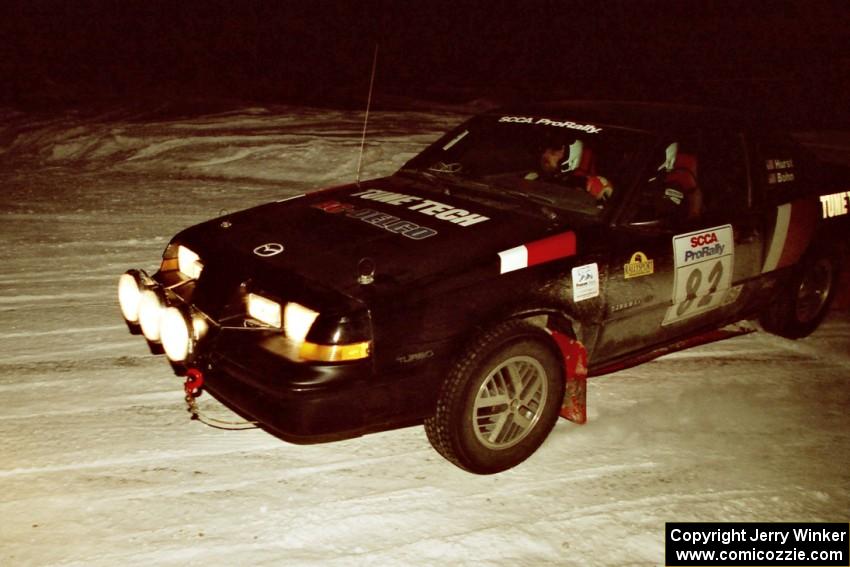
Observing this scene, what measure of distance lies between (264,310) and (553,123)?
201cm

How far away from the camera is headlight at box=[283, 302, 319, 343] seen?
10.8 ft

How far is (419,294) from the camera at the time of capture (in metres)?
3.33

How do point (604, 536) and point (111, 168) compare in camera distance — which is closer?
point (604, 536)

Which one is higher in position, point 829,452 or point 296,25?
point 296,25

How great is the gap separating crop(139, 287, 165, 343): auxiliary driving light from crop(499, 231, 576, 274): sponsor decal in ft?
5.07

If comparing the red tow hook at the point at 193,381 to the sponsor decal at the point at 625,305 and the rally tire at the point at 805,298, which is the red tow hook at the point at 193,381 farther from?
the rally tire at the point at 805,298

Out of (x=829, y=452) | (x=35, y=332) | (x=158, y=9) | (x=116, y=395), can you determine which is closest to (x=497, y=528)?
(x=829, y=452)

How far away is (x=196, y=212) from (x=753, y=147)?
5543 mm

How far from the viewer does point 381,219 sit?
3980 millimetres

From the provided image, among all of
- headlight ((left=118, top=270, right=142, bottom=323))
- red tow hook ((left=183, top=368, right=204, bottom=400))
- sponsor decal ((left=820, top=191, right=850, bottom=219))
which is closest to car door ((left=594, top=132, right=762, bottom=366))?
sponsor decal ((left=820, top=191, right=850, bottom=219))

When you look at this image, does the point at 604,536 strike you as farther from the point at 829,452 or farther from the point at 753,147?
the point at 753,147

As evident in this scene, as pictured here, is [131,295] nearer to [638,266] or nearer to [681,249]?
[638,266]

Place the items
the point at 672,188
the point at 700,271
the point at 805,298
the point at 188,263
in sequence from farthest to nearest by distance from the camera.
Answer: the point at 805,298 < the point at 672,188 < the point at 700,271 < the point at 188,263

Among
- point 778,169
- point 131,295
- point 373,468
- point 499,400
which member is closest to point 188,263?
point 131,295
